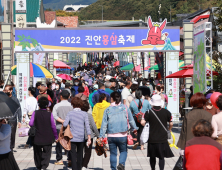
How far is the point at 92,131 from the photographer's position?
7.93 meters

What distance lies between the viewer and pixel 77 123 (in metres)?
7.36

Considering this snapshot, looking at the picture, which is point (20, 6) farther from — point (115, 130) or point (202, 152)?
point (202, 152)

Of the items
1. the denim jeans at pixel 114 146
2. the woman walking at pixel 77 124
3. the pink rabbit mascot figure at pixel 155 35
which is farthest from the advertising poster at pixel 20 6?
the denim jeans at pixel 114 146

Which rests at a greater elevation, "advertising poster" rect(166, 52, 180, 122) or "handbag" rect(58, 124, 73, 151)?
"advertising poster" rect(166, 52, 180, 122)

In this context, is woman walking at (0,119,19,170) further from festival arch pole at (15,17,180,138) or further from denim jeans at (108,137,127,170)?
festival arch pole at (15,17,180,138)

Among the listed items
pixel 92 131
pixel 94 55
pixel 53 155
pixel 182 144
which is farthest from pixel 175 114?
pixel 94 55

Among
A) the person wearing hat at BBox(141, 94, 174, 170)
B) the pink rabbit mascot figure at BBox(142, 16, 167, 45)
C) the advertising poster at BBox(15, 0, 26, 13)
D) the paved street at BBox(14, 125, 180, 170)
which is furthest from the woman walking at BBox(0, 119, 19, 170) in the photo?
the advertising poster at BBox(15, 0, 26, 13)

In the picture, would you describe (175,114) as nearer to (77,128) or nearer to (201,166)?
(77,128)

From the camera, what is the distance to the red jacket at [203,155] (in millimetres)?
4180

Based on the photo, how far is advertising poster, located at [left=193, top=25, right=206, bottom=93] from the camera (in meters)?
9.53

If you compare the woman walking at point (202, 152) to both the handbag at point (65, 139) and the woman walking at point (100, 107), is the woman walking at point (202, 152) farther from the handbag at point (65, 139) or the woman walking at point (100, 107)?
the woman walking at point (100, 107)

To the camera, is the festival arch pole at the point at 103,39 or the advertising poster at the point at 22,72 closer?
the festival arch pole at the point at 103,39

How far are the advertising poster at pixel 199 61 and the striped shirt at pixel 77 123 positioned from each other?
11.7ft

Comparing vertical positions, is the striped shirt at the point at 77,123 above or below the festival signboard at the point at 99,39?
below
